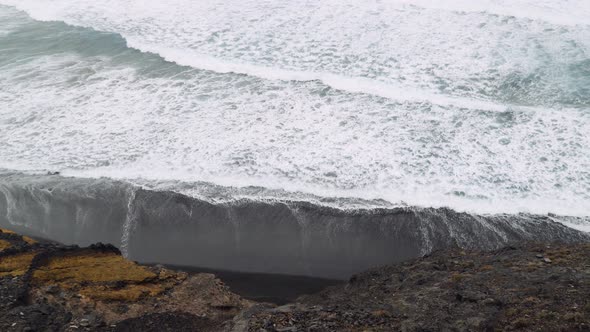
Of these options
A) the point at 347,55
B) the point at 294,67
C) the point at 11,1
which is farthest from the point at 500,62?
the point at 11,1

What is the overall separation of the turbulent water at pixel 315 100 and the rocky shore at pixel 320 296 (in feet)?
8.93

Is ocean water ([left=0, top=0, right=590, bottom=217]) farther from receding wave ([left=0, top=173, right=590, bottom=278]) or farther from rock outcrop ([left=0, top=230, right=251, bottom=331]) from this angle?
rock outcrop ([left=0, top=230, right=251, bottom=331])

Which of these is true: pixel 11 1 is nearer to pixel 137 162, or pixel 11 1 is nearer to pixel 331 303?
pixel 137 162

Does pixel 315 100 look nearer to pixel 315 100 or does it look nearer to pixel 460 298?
pixel 315 100

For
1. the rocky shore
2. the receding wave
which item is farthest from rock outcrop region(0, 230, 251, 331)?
the receding wave

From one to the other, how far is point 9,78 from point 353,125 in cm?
1457

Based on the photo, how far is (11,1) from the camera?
34500mm

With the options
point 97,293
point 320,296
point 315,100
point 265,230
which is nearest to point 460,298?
point 320,296

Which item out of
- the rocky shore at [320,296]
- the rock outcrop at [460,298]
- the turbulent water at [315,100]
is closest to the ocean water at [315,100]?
the turbulent water at [315,100]

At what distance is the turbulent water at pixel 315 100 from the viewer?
59.8 feet

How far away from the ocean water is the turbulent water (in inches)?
2.8

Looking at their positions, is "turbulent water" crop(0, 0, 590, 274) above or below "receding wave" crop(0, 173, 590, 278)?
above

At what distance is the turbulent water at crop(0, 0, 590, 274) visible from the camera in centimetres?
1823

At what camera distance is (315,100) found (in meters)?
22.6
